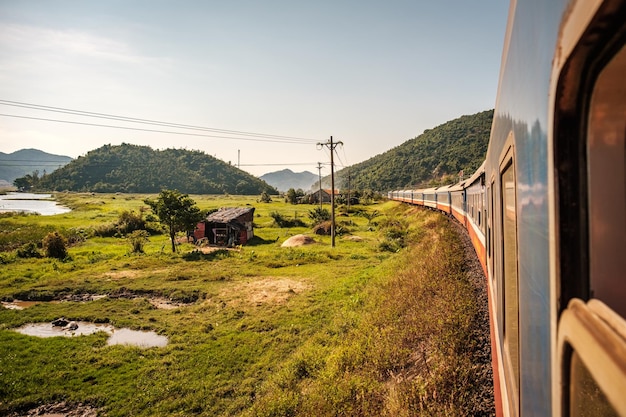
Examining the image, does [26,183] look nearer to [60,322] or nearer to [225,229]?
[225,229]

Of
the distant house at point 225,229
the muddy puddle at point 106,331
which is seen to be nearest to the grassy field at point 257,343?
the muddy puddle at point 106,331

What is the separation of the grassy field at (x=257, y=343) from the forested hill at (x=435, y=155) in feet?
286

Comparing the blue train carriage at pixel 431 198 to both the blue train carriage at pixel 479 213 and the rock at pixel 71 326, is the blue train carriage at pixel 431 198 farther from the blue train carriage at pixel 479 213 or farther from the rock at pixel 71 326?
the rock at pixel 71 326

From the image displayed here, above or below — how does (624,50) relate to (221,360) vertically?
above

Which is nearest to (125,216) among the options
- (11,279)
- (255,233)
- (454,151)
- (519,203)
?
(255,233)

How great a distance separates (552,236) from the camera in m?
1.06

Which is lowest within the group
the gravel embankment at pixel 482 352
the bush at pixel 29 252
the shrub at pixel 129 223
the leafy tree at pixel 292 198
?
the bush at pixel 29 252

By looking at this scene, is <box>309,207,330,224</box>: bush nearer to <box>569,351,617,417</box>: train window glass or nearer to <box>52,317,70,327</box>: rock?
<box>52,317,70,327</box>: rock

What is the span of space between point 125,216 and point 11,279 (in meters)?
25.0

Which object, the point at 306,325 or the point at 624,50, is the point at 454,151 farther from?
the point at 624,50

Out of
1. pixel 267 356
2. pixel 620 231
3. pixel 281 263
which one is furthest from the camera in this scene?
pixel 281 263

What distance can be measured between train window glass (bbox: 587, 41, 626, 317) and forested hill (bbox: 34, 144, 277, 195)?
537 feet

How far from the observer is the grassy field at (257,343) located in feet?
26.0

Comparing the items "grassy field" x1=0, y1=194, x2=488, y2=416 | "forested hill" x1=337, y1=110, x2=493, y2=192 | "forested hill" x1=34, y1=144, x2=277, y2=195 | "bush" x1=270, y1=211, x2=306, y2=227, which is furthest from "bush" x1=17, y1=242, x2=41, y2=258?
"forested hill" x1=34, y1=144, x2=277, y2=195
